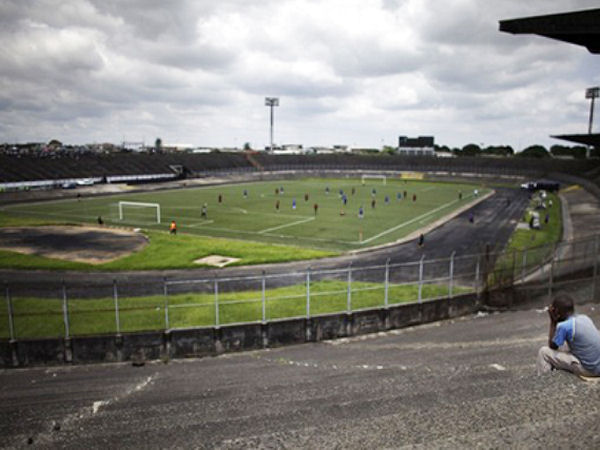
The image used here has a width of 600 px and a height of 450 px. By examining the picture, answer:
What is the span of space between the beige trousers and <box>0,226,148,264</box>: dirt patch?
89.7 feet

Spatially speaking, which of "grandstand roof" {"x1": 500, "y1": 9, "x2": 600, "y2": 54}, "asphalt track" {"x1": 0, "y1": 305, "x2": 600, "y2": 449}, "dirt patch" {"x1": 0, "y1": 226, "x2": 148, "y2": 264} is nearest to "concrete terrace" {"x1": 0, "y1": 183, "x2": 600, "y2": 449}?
"asphalt track" {"x1": 0, "y1": 305, "x2": 600, "y2": 449}

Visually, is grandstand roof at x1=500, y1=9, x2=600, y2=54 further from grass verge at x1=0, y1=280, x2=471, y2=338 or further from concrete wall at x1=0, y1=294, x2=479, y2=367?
concrete wall at x1=0, y1=294, x2=479, y2=367

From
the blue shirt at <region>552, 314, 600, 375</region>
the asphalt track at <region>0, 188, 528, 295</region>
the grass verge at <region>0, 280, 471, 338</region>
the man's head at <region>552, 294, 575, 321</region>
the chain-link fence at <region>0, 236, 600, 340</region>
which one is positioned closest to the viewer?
the blue shirt at <region>552, 314, 600, 375</region>

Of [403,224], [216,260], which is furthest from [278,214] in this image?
[216,260]

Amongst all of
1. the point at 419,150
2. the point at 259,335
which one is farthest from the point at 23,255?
the point at 419,150

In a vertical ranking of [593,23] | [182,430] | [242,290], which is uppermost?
[593,23]

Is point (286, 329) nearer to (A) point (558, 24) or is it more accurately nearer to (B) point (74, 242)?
(A) point (558, 24)

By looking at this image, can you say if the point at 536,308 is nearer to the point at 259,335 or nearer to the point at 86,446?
the point at 259,335

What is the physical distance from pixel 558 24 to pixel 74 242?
113ft

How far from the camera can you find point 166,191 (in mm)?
76875

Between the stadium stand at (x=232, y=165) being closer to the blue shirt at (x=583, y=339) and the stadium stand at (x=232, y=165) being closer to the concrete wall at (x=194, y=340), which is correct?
the concrete wall at (x=194, y=340)

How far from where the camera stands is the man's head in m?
6.30

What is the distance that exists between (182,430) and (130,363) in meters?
7.11

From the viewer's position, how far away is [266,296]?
21234 millimetres
